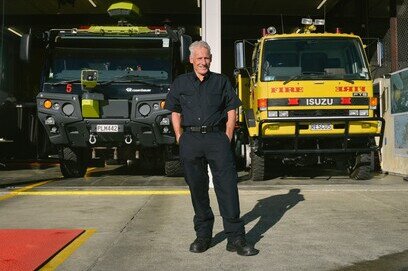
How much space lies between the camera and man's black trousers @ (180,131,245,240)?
4250 mm

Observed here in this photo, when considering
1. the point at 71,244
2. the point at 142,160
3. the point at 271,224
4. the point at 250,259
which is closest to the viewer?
the point at 250,259

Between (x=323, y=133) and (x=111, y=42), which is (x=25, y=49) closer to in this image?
(x=111, y=42)

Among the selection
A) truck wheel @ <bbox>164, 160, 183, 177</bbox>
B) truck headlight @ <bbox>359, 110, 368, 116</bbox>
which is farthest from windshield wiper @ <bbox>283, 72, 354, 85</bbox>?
truck wheel @ <bbox>164, 160, 183, 177</bbox>

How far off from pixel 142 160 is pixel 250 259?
20.6 feet

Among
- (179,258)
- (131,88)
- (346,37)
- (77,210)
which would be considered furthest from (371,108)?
(179,258)

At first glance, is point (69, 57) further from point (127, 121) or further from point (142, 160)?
point (142, 160)

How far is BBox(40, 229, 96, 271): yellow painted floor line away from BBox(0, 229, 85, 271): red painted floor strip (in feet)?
0.13

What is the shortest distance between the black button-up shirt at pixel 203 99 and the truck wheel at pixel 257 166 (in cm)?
497

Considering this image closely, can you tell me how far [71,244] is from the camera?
4633 mm

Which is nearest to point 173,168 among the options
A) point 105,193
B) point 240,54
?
point 105,193

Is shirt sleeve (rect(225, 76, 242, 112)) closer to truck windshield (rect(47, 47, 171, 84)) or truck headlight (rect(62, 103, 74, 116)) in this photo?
truck windshield (rect(47, 47, 171, 84))

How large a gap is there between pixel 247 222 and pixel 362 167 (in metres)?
4.56

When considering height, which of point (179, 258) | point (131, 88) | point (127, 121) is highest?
point (131, 88)

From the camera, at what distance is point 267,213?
242 inches
